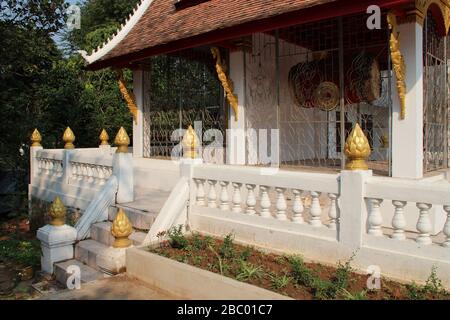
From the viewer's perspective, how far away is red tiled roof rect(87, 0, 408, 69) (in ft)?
21.3

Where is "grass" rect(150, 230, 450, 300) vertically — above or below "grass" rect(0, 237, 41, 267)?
above

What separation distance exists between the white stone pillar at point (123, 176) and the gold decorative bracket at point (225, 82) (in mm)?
2240

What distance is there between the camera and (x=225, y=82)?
7.78 metres

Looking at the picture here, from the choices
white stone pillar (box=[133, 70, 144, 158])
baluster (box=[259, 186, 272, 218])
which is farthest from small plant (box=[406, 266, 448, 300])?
white stone pillar (box=[133, 70, 144, 158])

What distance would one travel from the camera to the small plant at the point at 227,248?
15.1 feet

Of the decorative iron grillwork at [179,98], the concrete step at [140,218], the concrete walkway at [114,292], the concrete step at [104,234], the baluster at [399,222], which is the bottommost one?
the concrete walkway at [114,292]

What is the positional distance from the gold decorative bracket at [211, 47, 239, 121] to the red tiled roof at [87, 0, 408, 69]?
1.74ft

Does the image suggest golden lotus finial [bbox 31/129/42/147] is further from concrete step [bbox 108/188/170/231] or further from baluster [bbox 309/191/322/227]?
baluster [bbox 309/191/322/227]

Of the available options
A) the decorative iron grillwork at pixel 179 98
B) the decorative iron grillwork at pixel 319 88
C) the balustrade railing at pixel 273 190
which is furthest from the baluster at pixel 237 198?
the decorative iron grillwork at pixel 179 98

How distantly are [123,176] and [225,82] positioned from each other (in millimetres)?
2641

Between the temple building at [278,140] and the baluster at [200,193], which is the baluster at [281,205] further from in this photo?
the baluster at [200,193]

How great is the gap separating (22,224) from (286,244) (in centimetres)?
824

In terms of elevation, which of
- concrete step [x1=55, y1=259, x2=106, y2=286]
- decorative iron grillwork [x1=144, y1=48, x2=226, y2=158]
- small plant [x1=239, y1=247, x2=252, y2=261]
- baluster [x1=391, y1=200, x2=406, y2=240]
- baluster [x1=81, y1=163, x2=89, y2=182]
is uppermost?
decorative iron grillwork [x1=144, y1=48, x2=226, y2=158]
